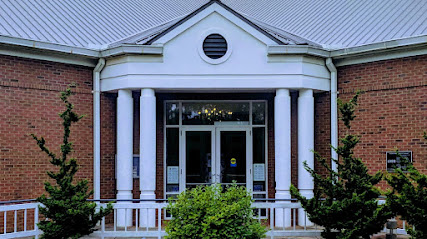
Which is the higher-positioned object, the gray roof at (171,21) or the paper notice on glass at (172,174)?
the gray roof at (171,21)

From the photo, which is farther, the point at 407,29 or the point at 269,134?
the point at 269,134

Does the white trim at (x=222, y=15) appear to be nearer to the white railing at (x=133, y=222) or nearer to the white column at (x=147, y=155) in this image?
the white column at (x=147, y=155)

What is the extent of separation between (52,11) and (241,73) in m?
5.40

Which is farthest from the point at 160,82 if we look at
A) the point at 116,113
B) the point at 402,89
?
the point at 402,89

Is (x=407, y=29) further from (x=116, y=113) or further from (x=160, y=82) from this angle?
(x=116, y=113)

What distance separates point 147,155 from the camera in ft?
40.8

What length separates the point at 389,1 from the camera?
14.9 m

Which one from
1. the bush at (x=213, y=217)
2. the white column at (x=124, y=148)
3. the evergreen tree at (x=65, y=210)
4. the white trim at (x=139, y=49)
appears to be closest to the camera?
the bush at (x=213, y=217)

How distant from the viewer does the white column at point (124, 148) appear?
41.5ft

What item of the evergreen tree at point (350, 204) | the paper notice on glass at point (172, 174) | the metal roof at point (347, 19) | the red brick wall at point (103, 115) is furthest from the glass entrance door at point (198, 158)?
the evergreen tree at point (350, 204)

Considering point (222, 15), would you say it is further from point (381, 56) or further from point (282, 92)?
point (381, 56)

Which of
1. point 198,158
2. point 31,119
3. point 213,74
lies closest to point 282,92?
point 213,74

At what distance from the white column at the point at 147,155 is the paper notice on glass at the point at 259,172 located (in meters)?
3.11

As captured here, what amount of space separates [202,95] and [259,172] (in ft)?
8.20
